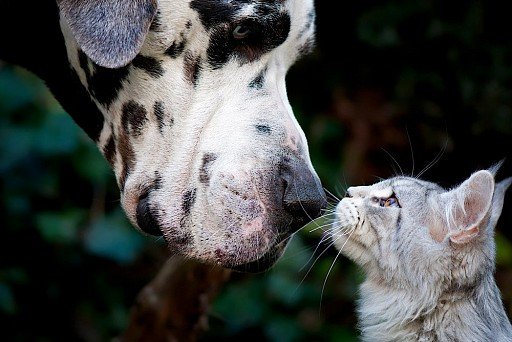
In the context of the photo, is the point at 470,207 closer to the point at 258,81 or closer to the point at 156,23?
the point at 258,81

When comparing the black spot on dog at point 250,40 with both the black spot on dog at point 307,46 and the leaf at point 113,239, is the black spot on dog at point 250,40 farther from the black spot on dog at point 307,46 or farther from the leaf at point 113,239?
the leaf at point 113,239

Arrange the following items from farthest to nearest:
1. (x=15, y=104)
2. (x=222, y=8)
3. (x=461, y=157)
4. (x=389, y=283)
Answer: (x=461, y=157), (x=15, y=104), (x=389, y=283), (x=222, y=8)

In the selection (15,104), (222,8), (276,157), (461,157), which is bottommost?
(461,157)

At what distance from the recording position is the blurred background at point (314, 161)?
16.7 feet

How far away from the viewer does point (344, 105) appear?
5.80 m

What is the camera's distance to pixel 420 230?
3229 millimetres

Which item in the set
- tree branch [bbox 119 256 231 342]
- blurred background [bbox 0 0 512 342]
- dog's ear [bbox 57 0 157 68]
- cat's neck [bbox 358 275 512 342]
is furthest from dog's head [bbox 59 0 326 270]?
blurred background [bbox 0 0 512 342]

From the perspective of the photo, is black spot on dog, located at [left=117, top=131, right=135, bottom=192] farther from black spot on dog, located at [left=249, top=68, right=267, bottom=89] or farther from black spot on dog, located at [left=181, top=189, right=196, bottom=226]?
black spot on dog, located at [left=249, top=68, right=267, bottom=89]

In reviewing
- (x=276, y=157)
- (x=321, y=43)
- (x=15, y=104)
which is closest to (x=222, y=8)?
(x=276, y=157)

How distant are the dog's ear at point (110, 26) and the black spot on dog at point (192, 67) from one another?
202 mm

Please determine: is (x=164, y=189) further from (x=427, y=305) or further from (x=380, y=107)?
(x=380, y=107)

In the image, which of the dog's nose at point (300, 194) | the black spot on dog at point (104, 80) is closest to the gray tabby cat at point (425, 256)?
the dog's nose at point (300, 194)

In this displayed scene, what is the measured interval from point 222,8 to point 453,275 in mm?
1104

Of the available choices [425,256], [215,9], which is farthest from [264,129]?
[425,256]
